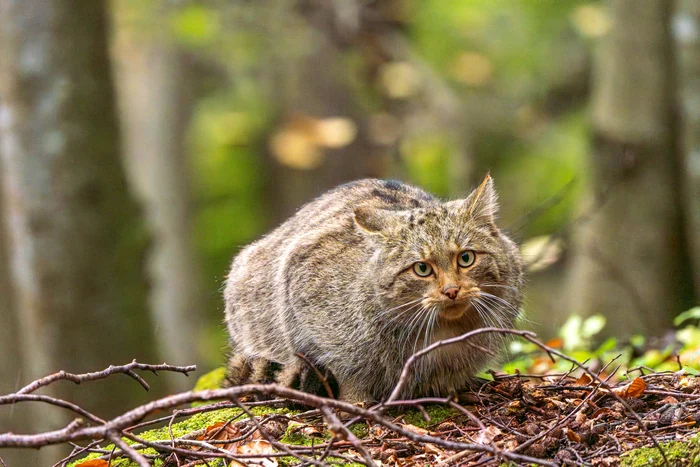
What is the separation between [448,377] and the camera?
447 centimetres

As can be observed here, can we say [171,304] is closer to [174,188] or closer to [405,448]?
[174,188]

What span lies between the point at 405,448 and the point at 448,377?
2.15 ft

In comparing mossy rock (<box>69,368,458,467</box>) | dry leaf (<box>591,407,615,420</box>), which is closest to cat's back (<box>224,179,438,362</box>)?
mossy rock (<box>69,368,458,467</box>)

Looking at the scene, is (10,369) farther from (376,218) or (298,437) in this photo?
(376,218)

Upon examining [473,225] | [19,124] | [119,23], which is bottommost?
[473,225]

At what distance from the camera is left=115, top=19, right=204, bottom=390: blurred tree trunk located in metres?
15.2

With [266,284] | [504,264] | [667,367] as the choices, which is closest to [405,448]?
[504,264]

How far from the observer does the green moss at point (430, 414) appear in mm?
4270

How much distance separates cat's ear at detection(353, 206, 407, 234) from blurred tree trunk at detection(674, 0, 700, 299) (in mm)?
3679

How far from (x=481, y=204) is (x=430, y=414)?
110 centimetres

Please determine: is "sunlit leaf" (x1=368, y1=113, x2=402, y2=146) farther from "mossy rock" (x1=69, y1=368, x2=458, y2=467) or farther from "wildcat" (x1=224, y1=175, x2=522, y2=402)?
"mossy rock" (x1=69, y1=368, x2=458, y2=467)

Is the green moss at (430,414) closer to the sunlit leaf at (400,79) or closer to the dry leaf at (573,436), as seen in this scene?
the dry leaf at (573,436)

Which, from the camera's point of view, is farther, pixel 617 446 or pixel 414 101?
pixel 414 101

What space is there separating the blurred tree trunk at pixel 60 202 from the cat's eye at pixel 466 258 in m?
4.00
